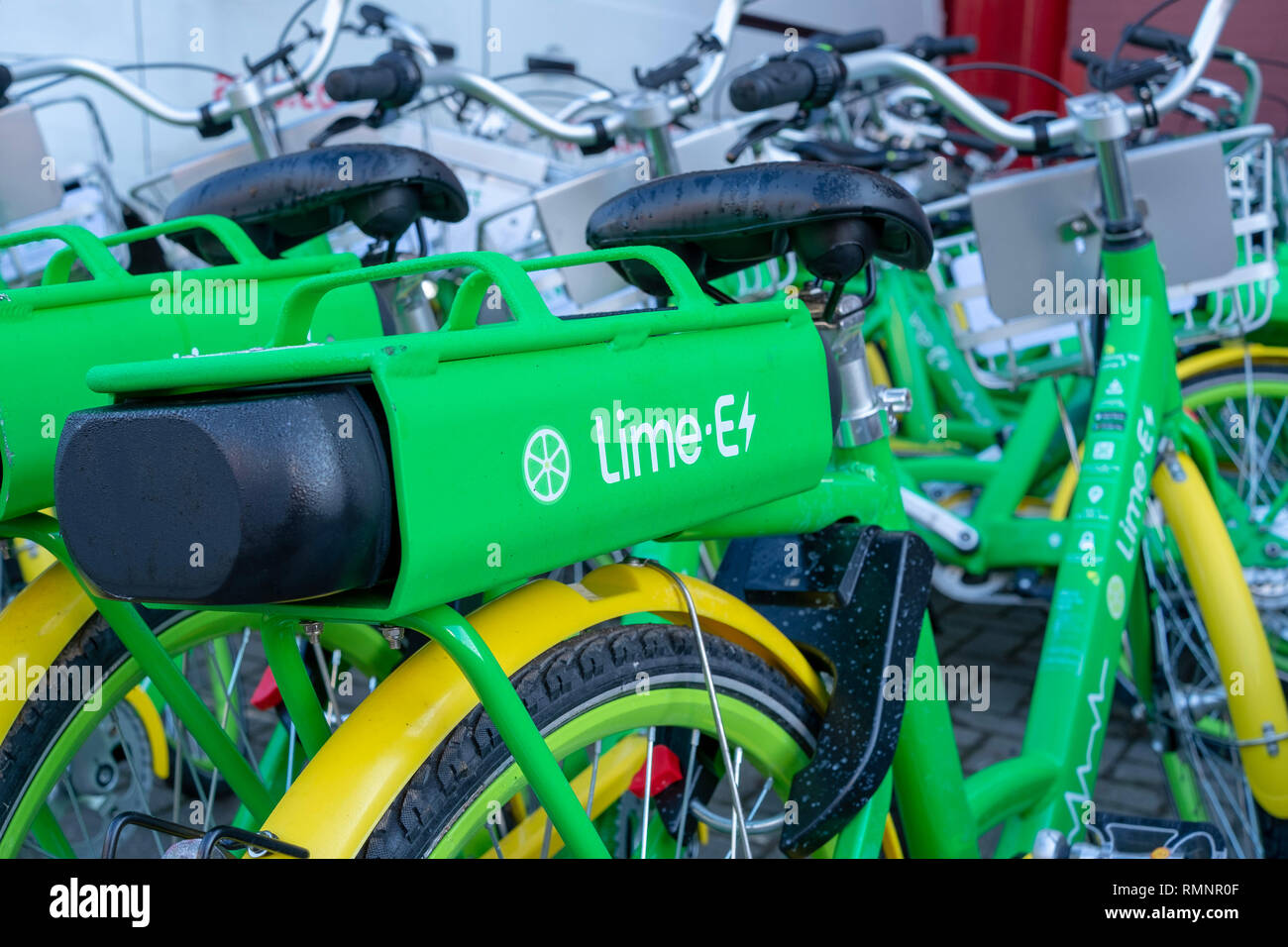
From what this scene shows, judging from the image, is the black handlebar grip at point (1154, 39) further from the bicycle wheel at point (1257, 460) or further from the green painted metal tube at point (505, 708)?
the green painted metal tube at point (505, 708)

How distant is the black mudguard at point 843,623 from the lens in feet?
4.24

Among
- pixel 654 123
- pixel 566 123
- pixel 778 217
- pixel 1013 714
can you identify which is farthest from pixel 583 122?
pixel 1013 714

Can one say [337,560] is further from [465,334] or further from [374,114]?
[374,114]

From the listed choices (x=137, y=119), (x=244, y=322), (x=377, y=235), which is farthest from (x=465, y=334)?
(x=137, y=119)

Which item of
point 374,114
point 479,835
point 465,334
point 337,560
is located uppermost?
point 374,114

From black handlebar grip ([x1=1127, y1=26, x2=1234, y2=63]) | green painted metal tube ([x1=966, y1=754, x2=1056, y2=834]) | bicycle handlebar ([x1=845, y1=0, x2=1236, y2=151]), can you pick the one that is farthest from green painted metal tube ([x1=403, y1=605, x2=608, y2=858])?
black handlebar grip ([x1=1127, y1=26, x2=1234, y2=63])

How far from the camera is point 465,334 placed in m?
0.80

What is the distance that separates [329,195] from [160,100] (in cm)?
147

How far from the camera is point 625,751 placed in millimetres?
1485

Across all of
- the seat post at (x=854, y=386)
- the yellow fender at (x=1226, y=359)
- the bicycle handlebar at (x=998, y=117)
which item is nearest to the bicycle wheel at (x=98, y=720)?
the seat post at (x=854, y=386)

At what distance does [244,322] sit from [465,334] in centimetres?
53

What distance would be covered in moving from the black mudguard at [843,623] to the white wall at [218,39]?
2.18 meters

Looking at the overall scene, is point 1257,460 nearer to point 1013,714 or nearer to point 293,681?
point 1013,714

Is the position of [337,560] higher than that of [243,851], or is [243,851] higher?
[337,560]
